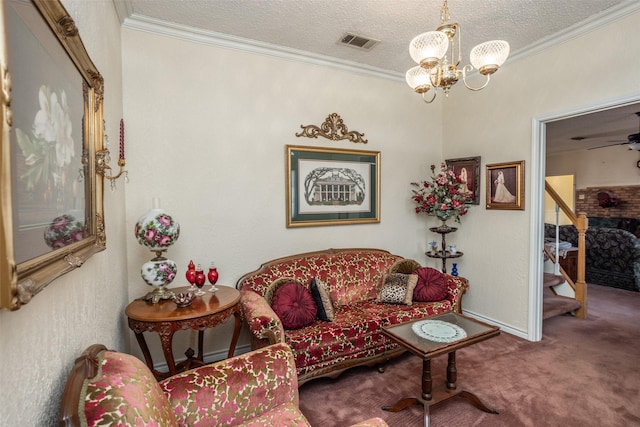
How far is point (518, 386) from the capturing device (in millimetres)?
2426

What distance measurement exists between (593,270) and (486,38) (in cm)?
481

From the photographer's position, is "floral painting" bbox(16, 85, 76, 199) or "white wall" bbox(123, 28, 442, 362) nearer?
"floral painting" bbox(16, 85, 76, 199)

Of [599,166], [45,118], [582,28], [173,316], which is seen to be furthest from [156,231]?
[599,166]

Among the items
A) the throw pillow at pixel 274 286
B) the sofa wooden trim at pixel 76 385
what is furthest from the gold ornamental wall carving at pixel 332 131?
the sofa wooden trim at pixel 76 385

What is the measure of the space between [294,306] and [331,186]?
137 centimetres

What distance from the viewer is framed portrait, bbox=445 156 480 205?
3711 mm

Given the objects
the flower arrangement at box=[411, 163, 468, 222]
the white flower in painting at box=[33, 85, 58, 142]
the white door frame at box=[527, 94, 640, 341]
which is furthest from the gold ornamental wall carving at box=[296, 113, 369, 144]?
the white flower in painting at box=[33, 85, 58, 142]

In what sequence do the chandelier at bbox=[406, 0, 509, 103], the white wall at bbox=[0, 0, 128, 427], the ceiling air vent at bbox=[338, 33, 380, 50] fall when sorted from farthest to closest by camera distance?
the ceiling air vent at bbox=[338, 33, 380, 50], the chandelier at bbox=[406, 0, 509, 103], the white wall at bbox=[0, 0, 128, 427]

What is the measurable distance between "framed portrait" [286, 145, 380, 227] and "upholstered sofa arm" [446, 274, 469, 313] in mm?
1041

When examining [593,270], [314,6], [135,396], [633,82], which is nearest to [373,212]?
[314,6]

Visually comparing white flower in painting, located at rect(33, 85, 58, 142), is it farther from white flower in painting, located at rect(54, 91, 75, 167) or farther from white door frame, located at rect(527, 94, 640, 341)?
white door frame, located at rect(527, 94, 640, 341)

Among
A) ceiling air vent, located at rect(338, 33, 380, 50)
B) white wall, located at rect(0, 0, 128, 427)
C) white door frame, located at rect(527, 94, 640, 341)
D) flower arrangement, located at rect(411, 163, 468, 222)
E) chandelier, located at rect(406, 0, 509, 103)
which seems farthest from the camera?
flower arrangement, located at rect(411, 163, 468, 222)

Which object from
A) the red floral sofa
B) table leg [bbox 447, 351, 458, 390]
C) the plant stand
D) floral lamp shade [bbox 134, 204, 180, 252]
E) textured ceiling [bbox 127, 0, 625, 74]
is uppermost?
textured ceiling [bbox 127, 0, 625, 74]

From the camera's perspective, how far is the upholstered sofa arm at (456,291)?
308 centimetres
